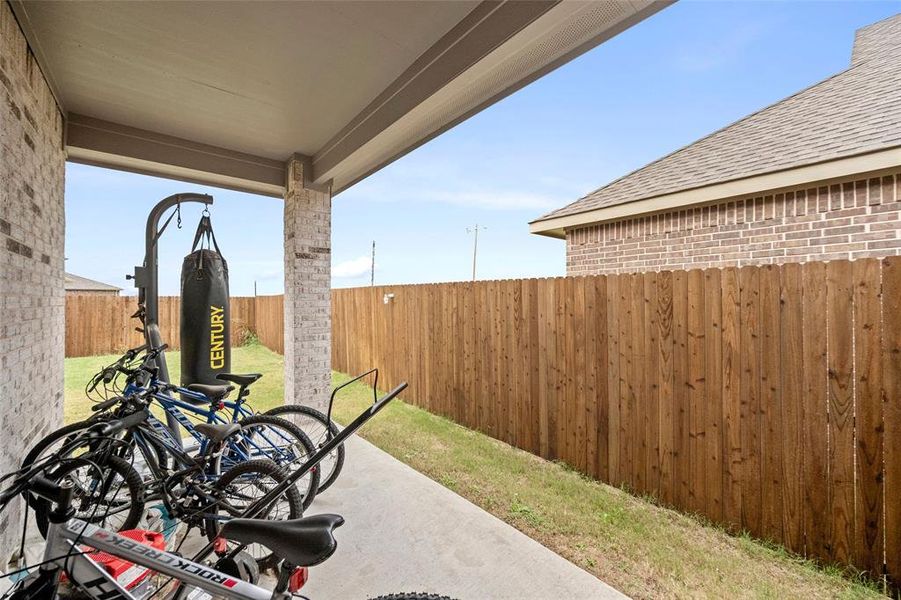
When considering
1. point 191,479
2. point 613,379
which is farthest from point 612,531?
point 191,479

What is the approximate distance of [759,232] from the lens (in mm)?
3861

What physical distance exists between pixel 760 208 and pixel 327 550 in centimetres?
458

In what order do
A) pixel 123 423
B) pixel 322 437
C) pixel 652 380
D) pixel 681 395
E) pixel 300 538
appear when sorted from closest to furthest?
pixel 300 538 → pixel 123 423 → pixel 681 395 → pixel 652 380 → pixel 322 437

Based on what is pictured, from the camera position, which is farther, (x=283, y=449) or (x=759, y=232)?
(x=759, y=232)

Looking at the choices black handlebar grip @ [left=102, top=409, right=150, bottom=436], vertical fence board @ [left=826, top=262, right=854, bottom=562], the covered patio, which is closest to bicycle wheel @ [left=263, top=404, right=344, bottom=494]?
black handlebar grip @ [left=102, top=409, right=150, bottom=436]

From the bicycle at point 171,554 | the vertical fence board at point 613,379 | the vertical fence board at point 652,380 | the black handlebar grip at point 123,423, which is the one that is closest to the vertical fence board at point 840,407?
the vertical fence board at point 652,380

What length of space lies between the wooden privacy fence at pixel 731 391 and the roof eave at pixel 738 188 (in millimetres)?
1543

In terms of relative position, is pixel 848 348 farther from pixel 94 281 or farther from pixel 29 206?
pixel 94 281

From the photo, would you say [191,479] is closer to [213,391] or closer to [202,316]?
[213,391]

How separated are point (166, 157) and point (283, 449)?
9.90 ft

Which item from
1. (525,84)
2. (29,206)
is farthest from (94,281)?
(525,84)

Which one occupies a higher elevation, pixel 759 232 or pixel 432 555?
pixel 759 232

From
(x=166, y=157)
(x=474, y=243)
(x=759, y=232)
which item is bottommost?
(x=759, y=232)

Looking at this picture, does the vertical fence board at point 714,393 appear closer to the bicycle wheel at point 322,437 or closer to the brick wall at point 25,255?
the bicycle wheel at point 322,437
